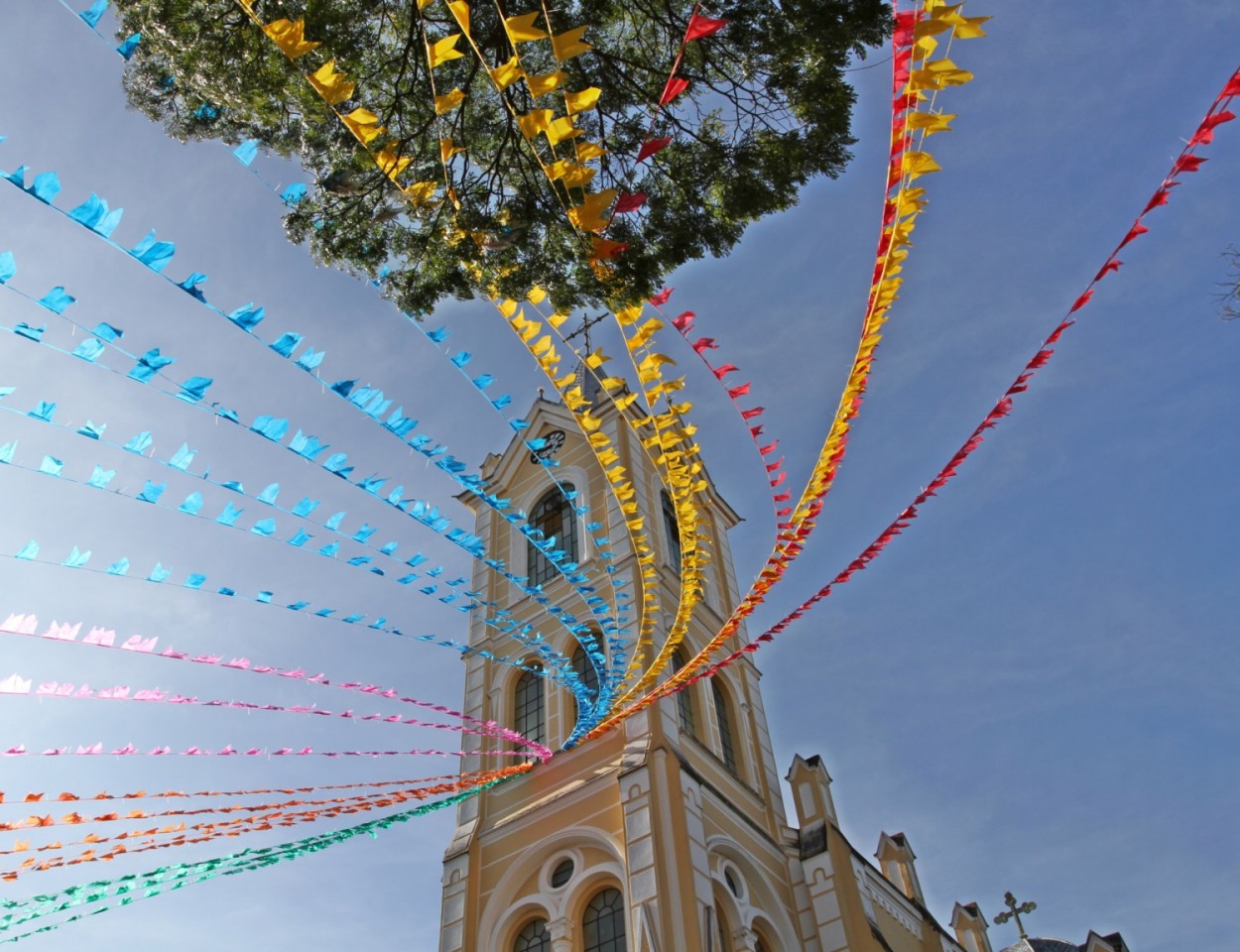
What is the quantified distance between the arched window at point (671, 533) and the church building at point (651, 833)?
147 mm

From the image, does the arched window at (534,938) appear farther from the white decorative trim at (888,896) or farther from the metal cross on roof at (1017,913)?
the metal cross on roof at (1017,913)

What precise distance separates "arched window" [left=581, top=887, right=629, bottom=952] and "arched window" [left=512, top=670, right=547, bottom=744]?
2958 mm

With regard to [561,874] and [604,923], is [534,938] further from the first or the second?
[604,923]

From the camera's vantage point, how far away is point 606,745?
1415 centimetres

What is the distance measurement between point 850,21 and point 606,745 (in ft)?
31.2

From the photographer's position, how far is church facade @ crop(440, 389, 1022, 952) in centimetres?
1230

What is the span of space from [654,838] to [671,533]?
26.2ft

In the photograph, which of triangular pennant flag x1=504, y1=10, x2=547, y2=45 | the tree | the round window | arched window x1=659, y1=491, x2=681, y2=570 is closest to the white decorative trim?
the round window

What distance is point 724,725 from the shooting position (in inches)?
648

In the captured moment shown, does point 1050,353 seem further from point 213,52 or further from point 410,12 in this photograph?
point 213,52

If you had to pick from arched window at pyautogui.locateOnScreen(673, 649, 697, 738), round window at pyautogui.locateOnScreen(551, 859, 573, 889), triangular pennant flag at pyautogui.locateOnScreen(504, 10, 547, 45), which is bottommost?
round window at pyautogui.locateOnScreen(551, 859, 573, 889)

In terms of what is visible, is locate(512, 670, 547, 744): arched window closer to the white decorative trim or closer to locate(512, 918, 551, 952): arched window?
locate(512, 918, 551, 952): arched window

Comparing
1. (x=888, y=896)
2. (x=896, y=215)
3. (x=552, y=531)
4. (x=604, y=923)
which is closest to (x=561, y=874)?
(x=604, y=923)

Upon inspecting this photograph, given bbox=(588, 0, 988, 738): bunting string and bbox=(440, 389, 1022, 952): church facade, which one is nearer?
bbox=(588, 0, 988, 738): bunting string
